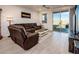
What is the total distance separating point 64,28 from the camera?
8438 millimetres

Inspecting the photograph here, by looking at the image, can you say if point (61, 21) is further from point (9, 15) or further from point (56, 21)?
point (9, 15)

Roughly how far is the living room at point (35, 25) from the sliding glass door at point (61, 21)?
1.44 feet

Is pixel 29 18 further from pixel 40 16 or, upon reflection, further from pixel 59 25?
pixel 59 25

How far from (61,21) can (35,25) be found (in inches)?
106

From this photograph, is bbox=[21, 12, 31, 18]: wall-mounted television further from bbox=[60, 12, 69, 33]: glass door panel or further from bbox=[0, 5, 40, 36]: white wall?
bbox=[60, 12, 69, 33]: glass door panel

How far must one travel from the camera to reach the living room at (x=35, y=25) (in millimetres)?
3246

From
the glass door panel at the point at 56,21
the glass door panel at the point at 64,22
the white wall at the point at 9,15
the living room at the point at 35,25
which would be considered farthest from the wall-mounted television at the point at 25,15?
the glass door panel at the point at 64,22

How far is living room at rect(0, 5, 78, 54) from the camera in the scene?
3246 millimetres

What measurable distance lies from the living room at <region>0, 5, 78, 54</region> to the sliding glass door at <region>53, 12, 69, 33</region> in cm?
44

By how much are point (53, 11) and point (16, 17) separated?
4.28 m

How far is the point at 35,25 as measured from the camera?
332 inches

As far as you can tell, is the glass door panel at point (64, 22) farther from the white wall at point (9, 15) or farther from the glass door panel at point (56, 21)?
the white wall at point (9, 15)
